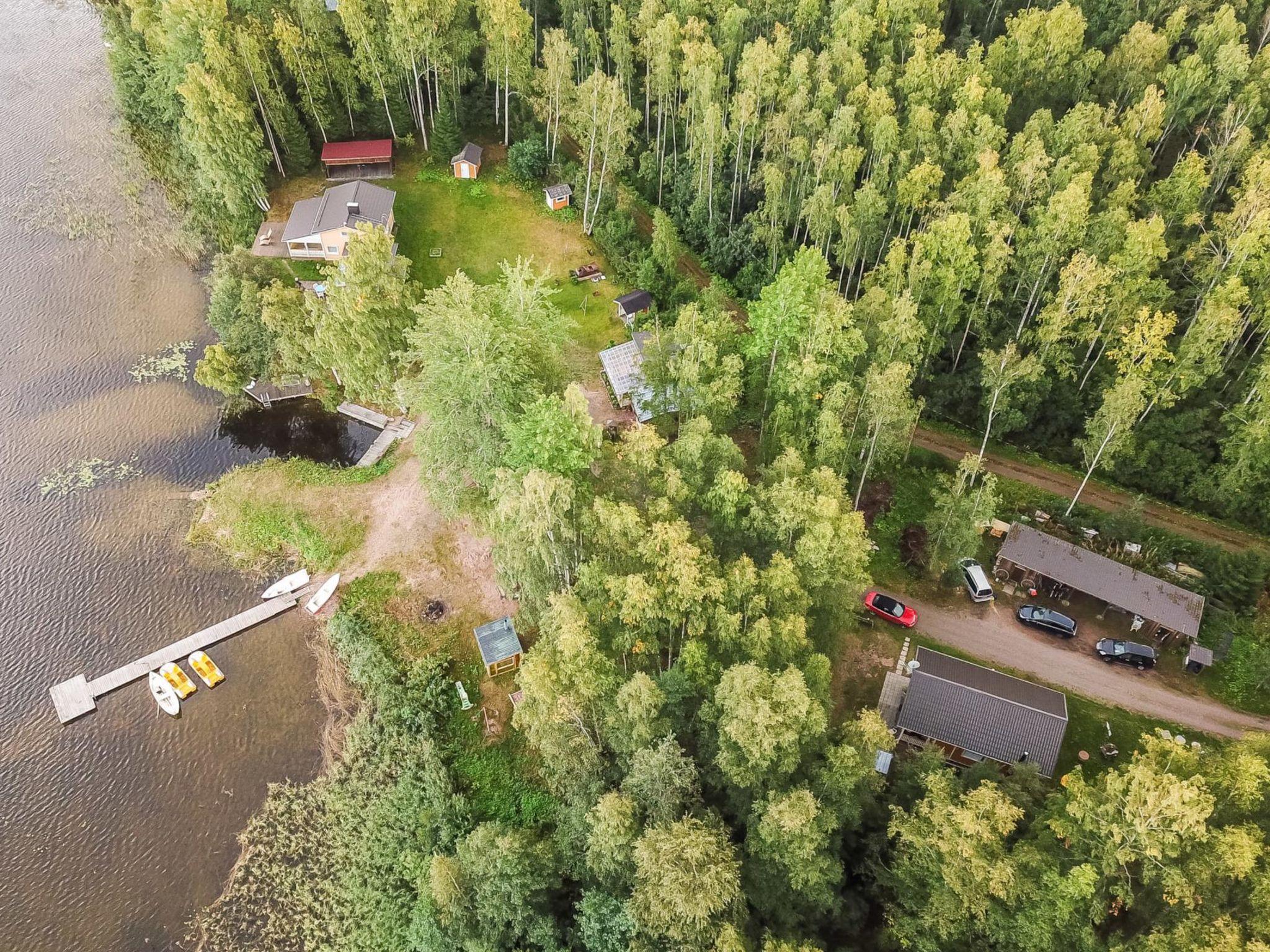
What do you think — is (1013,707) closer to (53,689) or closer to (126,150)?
(53,689)

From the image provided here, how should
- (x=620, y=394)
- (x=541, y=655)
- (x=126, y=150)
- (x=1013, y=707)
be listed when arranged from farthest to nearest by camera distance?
(x=126, y=150) < (x=620, y=394) < (x=1013, y=707) < (x=541, y=655)

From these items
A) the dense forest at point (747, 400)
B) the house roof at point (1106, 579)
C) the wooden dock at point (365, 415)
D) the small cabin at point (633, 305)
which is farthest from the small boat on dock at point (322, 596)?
the house roof at point (1106, 579)

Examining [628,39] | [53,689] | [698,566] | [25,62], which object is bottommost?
[53,689]

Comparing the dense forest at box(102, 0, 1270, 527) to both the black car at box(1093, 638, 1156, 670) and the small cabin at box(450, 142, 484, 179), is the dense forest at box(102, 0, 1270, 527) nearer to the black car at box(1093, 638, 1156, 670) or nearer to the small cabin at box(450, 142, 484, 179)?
the small cabin at box(450, 142, 484, 179)

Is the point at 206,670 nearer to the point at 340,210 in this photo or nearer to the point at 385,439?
the point at 385,439

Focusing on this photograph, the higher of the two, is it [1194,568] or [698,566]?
[698,566]

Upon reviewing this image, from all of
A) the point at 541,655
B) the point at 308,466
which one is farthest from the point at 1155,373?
the point at 308,466

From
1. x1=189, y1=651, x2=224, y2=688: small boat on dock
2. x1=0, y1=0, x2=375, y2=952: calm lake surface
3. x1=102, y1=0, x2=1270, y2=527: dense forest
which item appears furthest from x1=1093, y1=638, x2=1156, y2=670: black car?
x1=189, y1=651, x2=224, y2=688: small boat on dock

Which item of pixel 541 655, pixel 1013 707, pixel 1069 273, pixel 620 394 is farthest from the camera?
pixel 620 394
